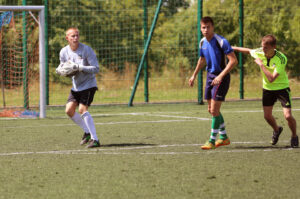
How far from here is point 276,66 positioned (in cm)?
820

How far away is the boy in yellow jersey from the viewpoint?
8125 millimetres

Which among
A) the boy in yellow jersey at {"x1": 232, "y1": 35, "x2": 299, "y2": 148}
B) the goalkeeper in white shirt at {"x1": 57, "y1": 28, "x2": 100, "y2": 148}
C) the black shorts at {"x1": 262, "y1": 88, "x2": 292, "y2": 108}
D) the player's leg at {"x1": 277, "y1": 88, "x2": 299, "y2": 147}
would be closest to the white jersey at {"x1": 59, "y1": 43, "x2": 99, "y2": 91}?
the goalkeeper in white shirt at {"x1": 57, "y1": 28, "x2": 100, "y2": 148}

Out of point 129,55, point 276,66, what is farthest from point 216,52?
point 129,55

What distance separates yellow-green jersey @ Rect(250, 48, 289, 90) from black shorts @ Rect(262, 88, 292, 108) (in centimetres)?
5

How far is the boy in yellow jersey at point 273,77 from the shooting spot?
8.12 m

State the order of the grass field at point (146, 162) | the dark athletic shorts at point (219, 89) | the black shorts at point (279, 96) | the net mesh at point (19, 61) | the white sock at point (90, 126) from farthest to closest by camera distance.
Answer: the net mesh at point (19, 61), the white sock at point (90, 126), the black shorts at point (279, 96), the dark athletic shorts at point (219, 89), the grass field at point (146, 162)

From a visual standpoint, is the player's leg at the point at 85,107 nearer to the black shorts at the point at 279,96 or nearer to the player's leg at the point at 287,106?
the black shorts at the point at 279,96

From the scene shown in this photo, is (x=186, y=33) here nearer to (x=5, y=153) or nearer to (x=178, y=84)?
(x=178, y=84)

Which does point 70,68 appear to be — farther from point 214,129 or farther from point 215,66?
point 214,129

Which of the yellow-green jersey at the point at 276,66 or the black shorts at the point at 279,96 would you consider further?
the black shorts at the point at 279,96

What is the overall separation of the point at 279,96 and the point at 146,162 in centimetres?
234

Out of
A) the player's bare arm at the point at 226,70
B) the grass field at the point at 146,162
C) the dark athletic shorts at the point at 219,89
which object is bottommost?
the grass field at the point at 146,162

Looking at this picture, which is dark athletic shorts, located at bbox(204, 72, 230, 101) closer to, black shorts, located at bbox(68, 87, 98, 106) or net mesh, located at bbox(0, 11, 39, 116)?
black shorts, located at bbox(68, 87, 98, 106)

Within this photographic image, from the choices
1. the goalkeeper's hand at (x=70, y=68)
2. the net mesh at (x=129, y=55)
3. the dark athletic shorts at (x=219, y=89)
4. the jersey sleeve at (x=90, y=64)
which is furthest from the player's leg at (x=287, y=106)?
the net mesh at (x=129, y=55)
